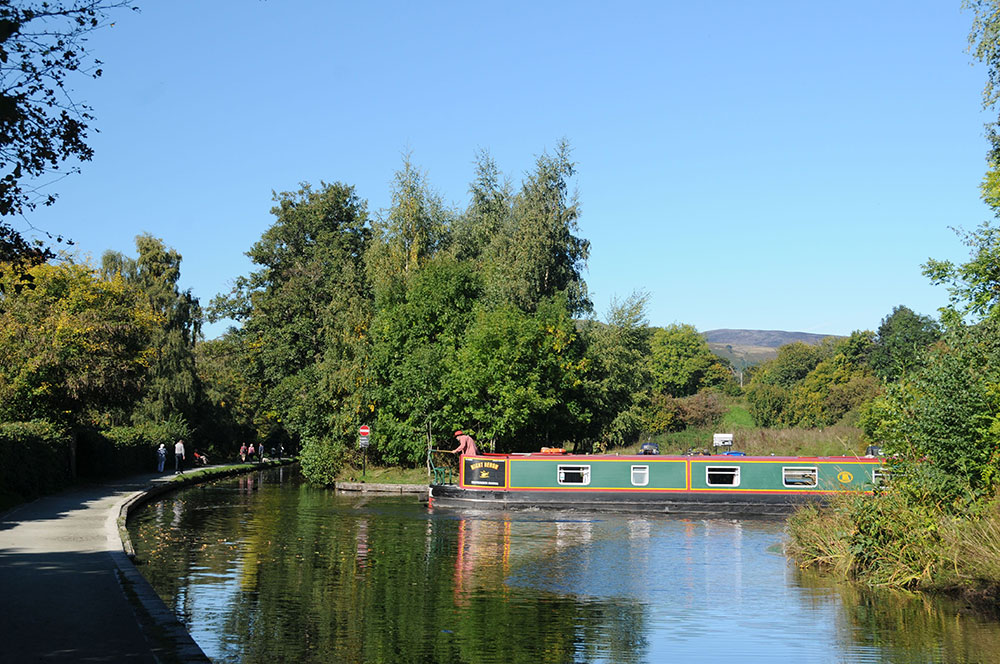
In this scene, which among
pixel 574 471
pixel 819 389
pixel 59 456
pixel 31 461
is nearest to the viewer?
pixel 31 461

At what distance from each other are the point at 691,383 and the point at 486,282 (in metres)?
90.8

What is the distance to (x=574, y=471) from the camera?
1177 inches

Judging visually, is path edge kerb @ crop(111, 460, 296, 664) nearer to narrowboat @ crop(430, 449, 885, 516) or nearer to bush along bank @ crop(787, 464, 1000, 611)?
bush along bank @ crop(787, 464, 1000, 611)

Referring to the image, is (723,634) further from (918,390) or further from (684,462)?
(684,462)

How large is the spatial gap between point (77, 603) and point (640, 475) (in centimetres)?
2056

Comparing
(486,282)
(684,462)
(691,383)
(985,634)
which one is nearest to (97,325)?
(486,282)

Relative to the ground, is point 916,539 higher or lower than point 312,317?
lower

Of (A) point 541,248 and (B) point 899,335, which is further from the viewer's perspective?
(B) point 899,335

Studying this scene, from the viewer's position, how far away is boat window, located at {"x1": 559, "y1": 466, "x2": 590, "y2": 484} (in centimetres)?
2977

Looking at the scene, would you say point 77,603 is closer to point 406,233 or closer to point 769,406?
point 406,233

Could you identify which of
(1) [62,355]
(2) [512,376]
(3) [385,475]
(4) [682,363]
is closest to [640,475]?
(2) [512,376]

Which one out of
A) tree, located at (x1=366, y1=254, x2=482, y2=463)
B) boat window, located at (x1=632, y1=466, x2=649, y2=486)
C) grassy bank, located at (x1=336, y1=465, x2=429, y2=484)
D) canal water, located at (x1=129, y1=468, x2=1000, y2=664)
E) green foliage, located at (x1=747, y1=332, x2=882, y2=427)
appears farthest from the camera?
green foliage, located at (x1=747, y1=332, x2=882, y2=427)

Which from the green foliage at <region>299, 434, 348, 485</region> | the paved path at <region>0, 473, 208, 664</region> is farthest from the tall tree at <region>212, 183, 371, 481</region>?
the paved path at <region>0, 473, 208, 664</region>

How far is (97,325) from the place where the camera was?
3178 centimetres
